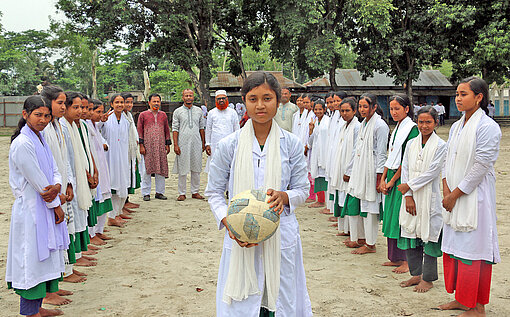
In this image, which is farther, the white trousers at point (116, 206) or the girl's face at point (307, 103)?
the girl's face at point (307, 103)

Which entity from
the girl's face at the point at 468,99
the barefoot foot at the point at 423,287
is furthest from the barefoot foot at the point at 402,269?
the girl's face at the point at 468,99

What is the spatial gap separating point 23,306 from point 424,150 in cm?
396

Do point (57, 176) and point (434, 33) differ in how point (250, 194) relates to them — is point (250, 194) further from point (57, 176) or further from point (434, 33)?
point (434, 33)

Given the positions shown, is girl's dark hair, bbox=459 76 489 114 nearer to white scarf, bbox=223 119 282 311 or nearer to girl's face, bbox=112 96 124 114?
white scarf, bbox=223 119 282 311

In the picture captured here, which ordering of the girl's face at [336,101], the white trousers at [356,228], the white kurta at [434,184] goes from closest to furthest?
the white kurta at [434,184], the white trousers at [356,228], the girl's face at [336,101]

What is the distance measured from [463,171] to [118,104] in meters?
5.74

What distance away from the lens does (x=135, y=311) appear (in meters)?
4.41

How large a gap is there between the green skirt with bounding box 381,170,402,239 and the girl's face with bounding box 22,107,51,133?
3570mm

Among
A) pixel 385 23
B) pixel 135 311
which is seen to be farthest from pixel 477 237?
pixel 385 23

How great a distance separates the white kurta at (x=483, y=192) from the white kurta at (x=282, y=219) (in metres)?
1.81

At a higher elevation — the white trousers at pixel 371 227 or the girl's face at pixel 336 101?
the girl's face at pixel 336 101

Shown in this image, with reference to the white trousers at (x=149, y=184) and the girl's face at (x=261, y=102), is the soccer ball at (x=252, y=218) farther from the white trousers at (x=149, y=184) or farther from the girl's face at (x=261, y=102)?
the white trousers at (x=149, y=184)

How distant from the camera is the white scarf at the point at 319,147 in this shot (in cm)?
854

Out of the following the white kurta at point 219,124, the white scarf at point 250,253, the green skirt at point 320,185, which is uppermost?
the white kurta at point 219,124
